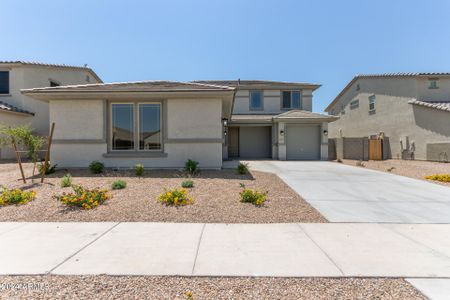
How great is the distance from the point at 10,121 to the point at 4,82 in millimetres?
4242

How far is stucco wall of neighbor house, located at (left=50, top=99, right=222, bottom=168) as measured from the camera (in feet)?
33.6

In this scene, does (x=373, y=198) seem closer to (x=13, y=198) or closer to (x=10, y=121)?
(x=13, y=198)

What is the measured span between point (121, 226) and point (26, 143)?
6117 mm

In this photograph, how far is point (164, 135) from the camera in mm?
10375

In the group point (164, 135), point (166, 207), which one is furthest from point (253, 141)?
point (166, 207)

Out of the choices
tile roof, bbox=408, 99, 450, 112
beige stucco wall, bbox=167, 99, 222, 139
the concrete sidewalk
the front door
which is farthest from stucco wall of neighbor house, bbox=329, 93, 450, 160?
beige stucco wall, bbox=167, 99, 222, 139

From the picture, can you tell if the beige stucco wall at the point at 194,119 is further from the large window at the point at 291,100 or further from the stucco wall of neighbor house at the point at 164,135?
the large window at the point at 291,100

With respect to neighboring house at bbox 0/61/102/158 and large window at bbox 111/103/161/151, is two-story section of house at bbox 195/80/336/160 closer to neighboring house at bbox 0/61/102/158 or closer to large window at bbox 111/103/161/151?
large window at bbox 111/103/161/151

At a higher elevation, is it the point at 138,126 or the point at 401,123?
the point at 401,123

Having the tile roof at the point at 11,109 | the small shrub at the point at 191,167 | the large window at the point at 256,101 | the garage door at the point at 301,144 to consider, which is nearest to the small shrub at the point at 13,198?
the small shrub at the point at 191,167

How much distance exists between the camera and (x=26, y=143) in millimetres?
7914

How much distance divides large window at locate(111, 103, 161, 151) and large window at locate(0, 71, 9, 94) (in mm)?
13285

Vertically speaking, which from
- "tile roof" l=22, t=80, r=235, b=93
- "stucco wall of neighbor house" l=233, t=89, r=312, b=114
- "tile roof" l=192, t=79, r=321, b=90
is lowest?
"tile roof" l=22, t=80, r=235, b=93

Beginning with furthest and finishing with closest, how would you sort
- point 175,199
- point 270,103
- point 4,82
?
point 270,103 → point 4,82 → point 175,199
